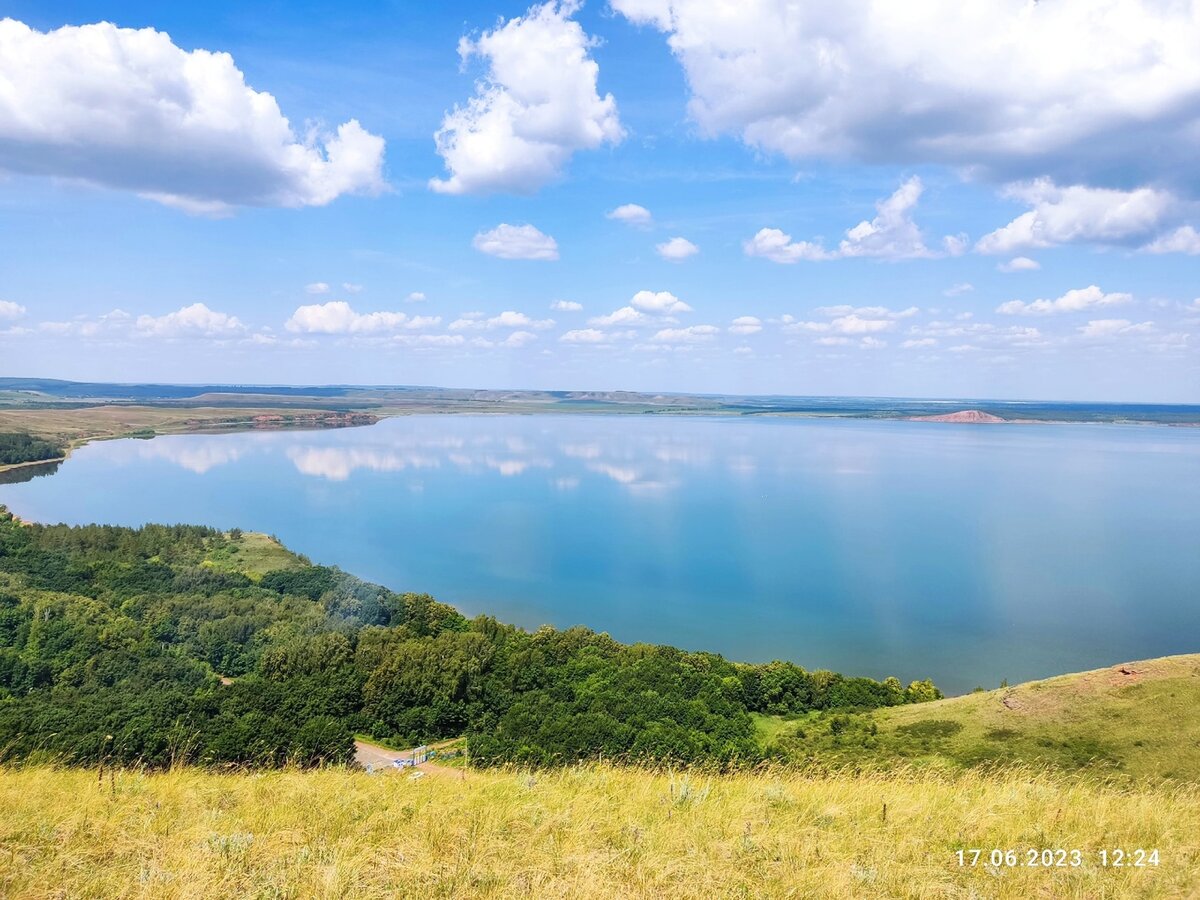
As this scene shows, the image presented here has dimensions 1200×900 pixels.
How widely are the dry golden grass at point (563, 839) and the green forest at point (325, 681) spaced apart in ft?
26.9

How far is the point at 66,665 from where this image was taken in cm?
2709

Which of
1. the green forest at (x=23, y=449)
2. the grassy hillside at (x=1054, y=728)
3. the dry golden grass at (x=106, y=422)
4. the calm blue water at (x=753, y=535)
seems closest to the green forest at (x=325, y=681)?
the grassy hillside at (x=1054, y=728)

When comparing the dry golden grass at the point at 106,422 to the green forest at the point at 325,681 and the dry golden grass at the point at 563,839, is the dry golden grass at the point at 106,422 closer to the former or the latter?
the green forest at the point at 325,681

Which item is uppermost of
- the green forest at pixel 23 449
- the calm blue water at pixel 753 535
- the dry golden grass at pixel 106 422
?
the dry golden grass at pixel 106 422

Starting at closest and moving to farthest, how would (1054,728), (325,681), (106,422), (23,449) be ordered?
(1054,728)
(325,681)
(23,449)
(106,422)

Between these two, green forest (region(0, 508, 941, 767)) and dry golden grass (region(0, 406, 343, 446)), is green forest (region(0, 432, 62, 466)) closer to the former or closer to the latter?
dry golden grass (region(0, 406, 343, 446))

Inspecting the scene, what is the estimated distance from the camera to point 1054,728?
20.7 meters

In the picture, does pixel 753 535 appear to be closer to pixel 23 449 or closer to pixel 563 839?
pixel 563 839

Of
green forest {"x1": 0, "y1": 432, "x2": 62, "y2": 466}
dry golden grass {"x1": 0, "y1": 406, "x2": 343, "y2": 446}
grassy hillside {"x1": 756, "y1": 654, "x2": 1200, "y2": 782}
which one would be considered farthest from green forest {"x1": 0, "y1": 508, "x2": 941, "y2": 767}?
dry golden grass {"x1": 0, "y1": 406, "x2": 343, "y2": 446}

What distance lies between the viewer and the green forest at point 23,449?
333ft

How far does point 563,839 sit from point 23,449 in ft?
436

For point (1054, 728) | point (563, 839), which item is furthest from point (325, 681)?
point (1054, 728)

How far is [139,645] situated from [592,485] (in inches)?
2304

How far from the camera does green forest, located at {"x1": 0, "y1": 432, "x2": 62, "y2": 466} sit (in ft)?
333
